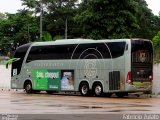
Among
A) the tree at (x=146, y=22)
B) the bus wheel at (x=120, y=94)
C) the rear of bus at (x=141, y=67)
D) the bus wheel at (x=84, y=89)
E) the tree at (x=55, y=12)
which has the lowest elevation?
the bus wheel at (x=120, y=94)

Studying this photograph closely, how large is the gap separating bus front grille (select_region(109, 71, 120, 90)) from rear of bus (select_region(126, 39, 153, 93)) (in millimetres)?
601

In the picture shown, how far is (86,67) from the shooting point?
29.6 meters

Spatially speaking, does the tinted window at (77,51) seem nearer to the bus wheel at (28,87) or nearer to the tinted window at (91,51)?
the tinted window at (91,51)

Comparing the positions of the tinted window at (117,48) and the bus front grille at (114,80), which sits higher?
the tinted window at (117,48)

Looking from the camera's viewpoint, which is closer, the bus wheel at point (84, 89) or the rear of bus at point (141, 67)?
the rear of bus at point (141, 67)

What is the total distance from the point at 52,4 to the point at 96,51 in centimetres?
5572

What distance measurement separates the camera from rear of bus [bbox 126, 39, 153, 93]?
2758 centimetres

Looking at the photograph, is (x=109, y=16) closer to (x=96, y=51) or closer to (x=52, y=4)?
(x=96, y=51)

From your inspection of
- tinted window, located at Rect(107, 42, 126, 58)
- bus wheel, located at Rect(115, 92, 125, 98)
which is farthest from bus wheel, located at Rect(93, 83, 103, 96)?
tinted window, located at Rect(107, 42, 126, 58)

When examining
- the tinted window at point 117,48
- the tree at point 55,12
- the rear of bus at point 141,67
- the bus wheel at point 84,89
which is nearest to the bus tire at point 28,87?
the bus wheel at point 84,89

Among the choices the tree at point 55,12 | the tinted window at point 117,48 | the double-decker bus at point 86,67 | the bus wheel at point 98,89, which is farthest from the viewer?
the tree at point 55,12

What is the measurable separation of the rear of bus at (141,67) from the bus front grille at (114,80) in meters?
0.60

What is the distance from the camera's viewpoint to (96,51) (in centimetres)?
2888

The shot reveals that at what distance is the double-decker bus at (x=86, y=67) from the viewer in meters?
27.7
